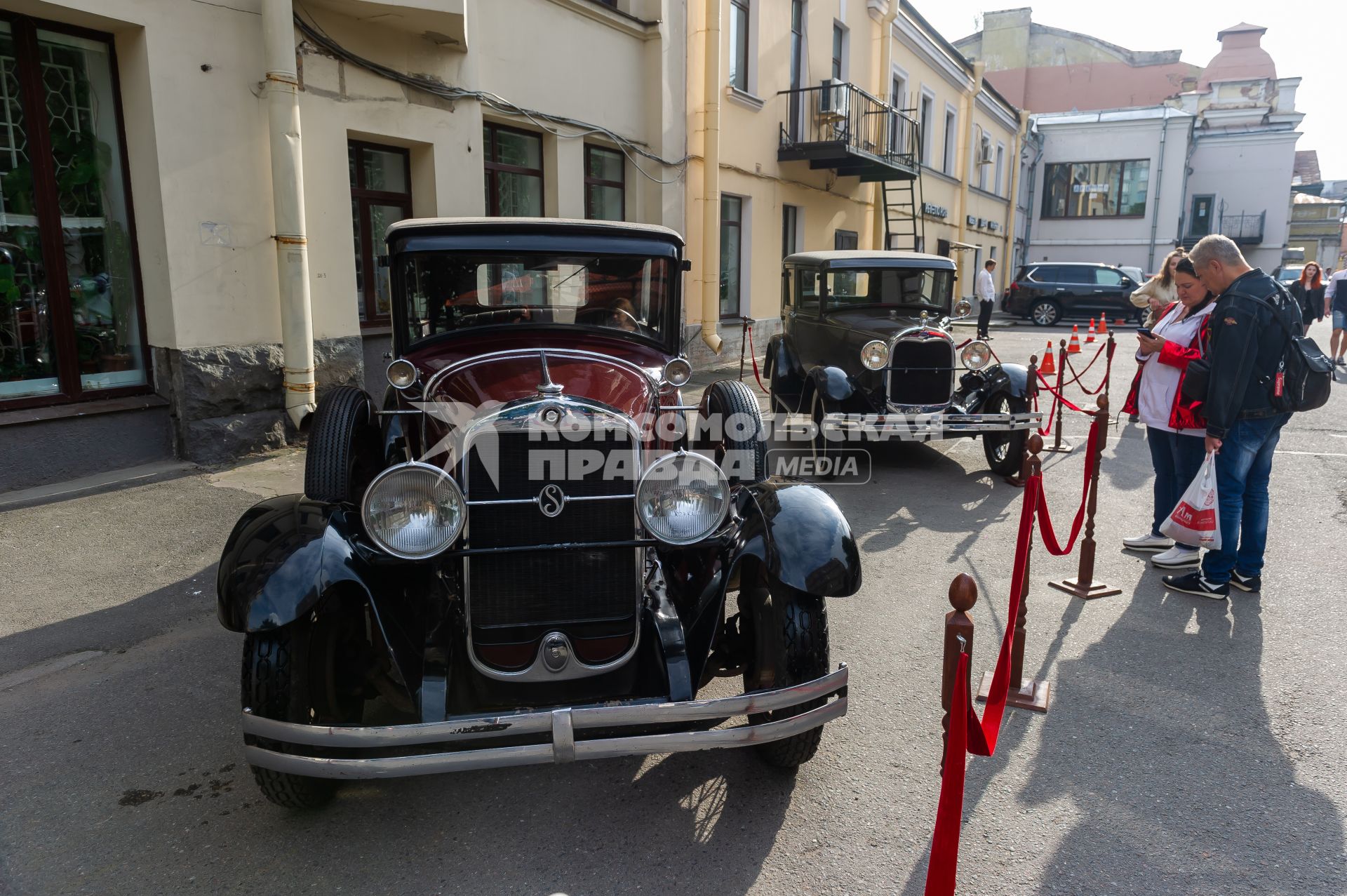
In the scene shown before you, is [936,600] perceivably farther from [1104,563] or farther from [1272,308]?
[1272,308]

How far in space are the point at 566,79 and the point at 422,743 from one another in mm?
9291

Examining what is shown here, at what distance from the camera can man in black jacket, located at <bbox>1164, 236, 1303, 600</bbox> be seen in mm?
4199

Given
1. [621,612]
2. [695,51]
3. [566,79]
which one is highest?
[695,51]

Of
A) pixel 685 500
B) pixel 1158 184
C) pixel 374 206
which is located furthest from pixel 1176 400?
pixel 1158 184

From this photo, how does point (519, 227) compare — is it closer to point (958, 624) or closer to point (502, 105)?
point (958, 624)

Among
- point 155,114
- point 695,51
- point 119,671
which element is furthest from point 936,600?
point 695,51

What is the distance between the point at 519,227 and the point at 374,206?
5139 mm

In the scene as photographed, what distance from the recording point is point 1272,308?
14.0 feet

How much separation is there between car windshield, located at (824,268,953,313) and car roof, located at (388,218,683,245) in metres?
4.40

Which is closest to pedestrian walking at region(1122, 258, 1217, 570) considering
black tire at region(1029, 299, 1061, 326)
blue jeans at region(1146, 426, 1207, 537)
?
blue jeans at region(1146, 426, 1207, 537)

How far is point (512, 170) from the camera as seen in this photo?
9.81 m

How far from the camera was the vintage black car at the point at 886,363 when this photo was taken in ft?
22.6

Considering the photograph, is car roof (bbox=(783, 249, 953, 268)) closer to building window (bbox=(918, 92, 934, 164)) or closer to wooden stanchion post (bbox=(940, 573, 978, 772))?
wooden stanchion post (bbox=(940, 573, 978, 772))

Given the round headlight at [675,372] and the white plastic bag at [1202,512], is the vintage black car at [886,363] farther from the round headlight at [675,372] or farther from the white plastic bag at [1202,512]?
the round headlight at [675,372]
